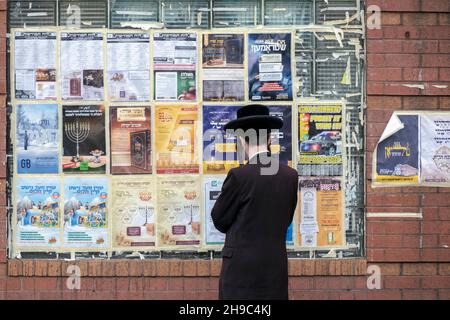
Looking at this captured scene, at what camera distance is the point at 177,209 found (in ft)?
19.5

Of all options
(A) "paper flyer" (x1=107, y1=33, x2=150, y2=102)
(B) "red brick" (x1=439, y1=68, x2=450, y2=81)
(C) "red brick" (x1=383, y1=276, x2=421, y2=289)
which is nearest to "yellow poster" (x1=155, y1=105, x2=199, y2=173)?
(A) "paper flyer" (x1=107, y1=33, x2=150, y2=102)

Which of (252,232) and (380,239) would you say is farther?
(380,239)

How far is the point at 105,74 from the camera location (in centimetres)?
591

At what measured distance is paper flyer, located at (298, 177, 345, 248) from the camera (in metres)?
5.96

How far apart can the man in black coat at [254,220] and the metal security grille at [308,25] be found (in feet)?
4.20

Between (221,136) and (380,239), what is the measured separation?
1.62 metres

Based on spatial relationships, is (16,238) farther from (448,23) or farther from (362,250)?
(448,23)

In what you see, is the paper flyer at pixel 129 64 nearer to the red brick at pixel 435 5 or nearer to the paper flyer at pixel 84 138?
the paper flyer at pixel 84 138

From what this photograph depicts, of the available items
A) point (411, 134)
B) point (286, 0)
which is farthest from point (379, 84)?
point (286, 0)

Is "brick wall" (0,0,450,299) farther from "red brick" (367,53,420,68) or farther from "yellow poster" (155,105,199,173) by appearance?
"yellow poster" (155,105,199,173)

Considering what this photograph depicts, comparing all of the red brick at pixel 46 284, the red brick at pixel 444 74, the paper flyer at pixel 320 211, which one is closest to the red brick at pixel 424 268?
the paper flyer at pixel 320 211

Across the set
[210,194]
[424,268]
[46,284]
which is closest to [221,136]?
[210,194]

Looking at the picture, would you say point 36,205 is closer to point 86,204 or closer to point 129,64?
point 86,204

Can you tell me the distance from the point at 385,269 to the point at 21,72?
3542mm
